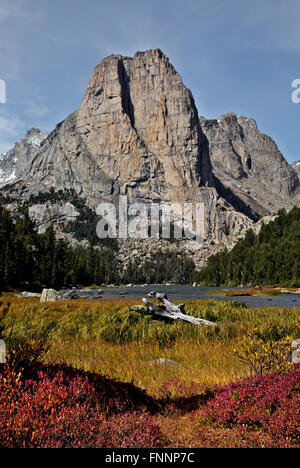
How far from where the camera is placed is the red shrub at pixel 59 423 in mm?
3051

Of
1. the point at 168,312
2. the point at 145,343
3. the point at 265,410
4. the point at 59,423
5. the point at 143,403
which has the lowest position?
the point at 145,343

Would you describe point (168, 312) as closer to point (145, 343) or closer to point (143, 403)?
point (145, 343)

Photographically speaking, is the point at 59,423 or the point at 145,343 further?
the point at 145,343

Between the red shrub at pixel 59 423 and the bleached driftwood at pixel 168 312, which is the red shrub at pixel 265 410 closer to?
the red shrub at pixel 59 423

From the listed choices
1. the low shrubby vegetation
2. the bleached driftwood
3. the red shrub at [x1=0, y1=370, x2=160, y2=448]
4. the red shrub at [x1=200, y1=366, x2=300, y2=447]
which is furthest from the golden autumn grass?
the red shrub at [x1=0, y1=370, x2=160, y2=448]

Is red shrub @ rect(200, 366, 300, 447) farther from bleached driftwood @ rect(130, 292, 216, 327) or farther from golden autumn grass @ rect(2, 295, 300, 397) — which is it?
bleached driftwood @ rect(130, 292, 216, 327)

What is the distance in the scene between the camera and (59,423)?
3.28m

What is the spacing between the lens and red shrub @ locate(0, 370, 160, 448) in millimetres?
3051

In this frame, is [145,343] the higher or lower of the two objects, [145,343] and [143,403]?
the lower

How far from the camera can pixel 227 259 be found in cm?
15238

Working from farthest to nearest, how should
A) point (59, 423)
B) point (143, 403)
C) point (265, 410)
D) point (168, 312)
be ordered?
1. point (168, 312)
2. point (143, 403)
3. point (265, 410)
4. point (59, 423)

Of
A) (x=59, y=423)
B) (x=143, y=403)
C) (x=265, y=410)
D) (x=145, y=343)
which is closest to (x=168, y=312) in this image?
(x=145, y=343)
